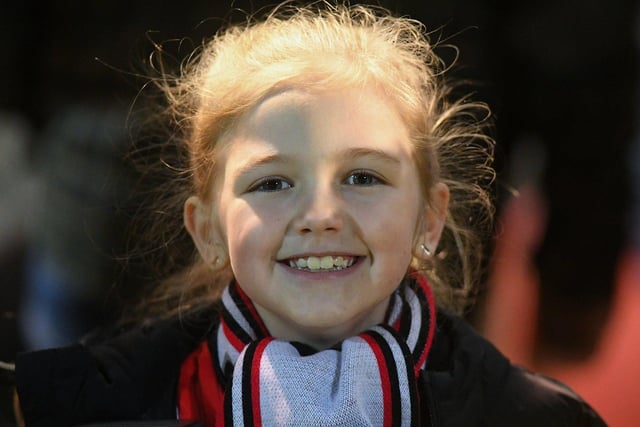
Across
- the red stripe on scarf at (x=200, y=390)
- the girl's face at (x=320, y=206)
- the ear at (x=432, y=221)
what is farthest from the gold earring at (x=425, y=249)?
the red stripe on scarf at (x=200, y=390)

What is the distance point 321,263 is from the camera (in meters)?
1.35

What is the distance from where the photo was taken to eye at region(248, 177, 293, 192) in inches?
53.9

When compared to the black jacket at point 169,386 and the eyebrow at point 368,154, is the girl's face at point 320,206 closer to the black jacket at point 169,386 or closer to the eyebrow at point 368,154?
the eyebrow at point 368,154

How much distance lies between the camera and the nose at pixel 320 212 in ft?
4.31

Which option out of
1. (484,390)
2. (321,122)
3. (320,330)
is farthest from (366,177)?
(484,390)

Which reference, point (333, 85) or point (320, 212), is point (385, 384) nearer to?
point (320, 212)

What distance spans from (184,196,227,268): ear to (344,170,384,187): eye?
0.88 feet

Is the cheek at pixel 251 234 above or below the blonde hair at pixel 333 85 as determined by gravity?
below

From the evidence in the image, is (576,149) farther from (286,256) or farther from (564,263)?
(286,256)

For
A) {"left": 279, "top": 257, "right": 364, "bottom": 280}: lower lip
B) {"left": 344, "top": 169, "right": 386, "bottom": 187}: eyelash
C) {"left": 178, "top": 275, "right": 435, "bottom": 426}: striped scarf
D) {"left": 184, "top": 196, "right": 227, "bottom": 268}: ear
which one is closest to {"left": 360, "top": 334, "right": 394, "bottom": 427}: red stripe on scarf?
{"left": 178, "top": 275, "right": 435, "bottom": 426}: striped scarf

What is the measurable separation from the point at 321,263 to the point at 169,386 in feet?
1.17

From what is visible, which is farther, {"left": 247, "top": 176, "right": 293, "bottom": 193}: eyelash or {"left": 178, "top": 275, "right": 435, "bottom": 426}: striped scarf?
{"left": 247, "top": 176, "right": 293, "bottom": 193}: eyelash

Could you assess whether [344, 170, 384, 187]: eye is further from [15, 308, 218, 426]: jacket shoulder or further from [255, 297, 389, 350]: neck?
[15, 308, 218, 426]: jacket shoulder

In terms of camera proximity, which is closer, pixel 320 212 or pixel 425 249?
pixel 320 212
